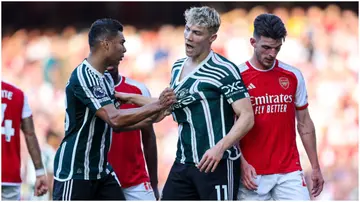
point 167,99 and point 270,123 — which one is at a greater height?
point 167,99

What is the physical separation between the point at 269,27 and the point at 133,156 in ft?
5.92

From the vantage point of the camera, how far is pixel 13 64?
13.0 meters

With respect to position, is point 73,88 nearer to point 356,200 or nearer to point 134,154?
point 134,154

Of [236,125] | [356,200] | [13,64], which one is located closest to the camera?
[236,125]

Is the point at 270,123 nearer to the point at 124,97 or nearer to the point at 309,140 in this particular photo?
the point at 309,140

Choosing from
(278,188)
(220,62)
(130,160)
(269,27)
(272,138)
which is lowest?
(278,188)

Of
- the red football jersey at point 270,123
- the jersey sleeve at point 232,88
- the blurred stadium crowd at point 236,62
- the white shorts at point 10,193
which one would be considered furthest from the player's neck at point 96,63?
the blurred stadium crowd at point 236,62

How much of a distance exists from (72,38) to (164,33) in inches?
54.6

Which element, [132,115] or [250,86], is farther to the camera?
[250,86]

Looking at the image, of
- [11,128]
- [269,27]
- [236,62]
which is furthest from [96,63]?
[236,62]

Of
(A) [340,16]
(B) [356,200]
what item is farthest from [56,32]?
(B) [356,200]

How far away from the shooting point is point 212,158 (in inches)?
229

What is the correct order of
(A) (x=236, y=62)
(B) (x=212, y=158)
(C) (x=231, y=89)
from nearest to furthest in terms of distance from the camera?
(B) (x=212, y=158) → (C) (x=231, y=89) → (A) (x=236, y=62)

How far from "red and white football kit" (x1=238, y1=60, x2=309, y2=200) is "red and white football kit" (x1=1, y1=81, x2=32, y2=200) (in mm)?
2132
